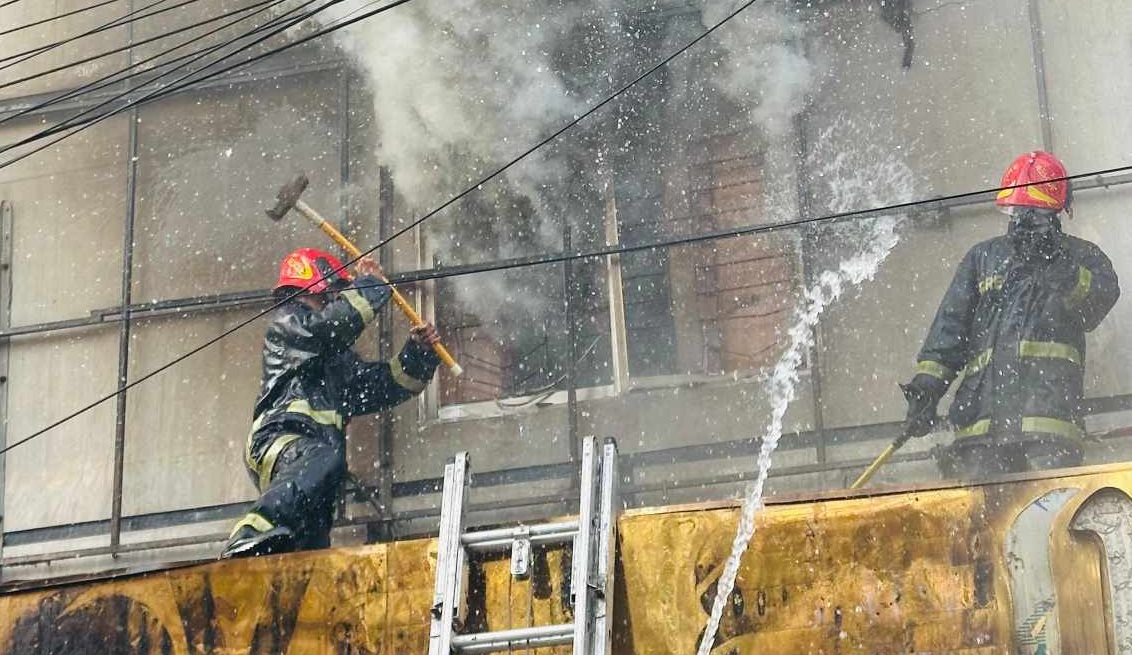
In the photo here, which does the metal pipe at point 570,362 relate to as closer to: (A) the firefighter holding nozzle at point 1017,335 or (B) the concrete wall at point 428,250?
(B) the concrete wall at point 428,250

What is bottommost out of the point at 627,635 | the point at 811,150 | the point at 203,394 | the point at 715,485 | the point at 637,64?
the point at 627,635

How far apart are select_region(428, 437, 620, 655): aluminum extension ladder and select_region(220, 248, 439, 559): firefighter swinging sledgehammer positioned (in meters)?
1.43

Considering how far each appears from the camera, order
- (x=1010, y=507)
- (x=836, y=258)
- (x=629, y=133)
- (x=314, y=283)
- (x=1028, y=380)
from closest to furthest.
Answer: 1. (x=1010, y=507)
2. (x=1028, y=380)
3. (x=314, y=283)
4. (x=836, y=258)
5. (x=629, y=133)

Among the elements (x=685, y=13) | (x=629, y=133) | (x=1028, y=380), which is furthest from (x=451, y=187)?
(x=1028, y=380)

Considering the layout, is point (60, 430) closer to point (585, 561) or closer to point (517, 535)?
point (517, 535)

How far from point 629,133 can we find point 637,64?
40 cm

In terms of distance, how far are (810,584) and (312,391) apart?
295 cm

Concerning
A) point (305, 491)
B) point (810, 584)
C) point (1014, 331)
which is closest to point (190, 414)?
point (305, 491)

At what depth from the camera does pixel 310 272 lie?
789 centimetres

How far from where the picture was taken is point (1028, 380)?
22.7 ft

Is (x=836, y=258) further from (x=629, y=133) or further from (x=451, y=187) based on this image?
(x=451, y=187)

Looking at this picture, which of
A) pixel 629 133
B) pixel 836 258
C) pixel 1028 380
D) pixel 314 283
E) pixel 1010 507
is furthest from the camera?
pixel 629 133

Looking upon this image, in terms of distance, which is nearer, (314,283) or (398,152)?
(314,283)

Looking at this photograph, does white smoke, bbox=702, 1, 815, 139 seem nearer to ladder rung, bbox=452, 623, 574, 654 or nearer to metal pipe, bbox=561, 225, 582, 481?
metal pipe, bbox=561, 225, 582, 481
